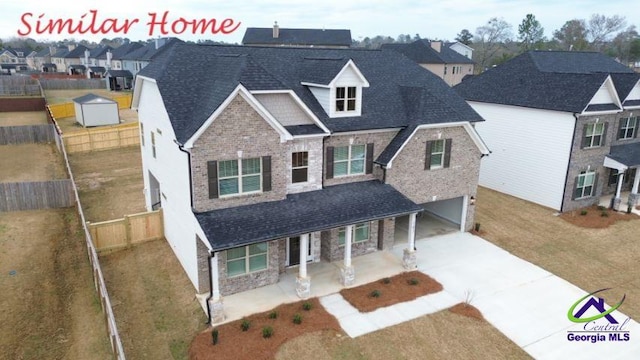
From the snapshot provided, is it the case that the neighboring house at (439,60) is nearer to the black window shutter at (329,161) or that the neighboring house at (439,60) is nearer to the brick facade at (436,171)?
the brick facade at (436,171)

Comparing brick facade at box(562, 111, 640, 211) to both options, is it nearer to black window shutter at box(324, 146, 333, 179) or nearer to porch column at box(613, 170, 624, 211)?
porch column at box(613, 170, 624, 211)

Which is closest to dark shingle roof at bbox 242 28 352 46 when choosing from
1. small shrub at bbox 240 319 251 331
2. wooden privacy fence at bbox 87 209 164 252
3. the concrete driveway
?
wooden privacy fence at bbox 87 209 164 252

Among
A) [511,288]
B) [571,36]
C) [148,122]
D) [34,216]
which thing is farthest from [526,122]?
[571,36]

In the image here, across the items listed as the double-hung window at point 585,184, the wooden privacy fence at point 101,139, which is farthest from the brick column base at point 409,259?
the wooden privacy fence at point 101,139

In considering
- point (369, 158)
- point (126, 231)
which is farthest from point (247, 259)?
point (369, 158)

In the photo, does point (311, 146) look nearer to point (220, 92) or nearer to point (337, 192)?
point (337, 192)
